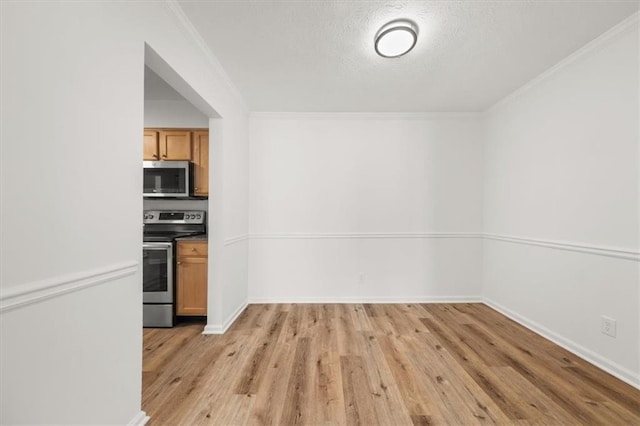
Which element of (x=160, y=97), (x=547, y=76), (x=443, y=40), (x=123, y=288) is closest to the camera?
(x=123, y=288)

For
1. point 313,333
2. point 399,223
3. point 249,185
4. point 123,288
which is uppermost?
point 249,185

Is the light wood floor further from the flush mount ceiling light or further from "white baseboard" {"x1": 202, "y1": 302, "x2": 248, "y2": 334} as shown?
the flush mount ceiling light

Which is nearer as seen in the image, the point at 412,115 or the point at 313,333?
the point at 313,333

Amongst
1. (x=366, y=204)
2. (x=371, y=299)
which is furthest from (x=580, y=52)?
(x=371, y=299)

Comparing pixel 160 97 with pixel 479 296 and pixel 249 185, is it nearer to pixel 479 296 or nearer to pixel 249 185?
pixel 249 185

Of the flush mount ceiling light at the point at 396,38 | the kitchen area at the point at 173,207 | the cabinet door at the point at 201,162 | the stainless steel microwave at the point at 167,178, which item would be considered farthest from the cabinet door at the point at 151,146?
the flush mount ceiling light at the point at 396,38

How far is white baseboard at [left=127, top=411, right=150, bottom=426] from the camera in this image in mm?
1535

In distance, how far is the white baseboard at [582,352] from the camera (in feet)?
6.60

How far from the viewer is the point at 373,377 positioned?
2.06m

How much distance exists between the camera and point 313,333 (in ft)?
9.25

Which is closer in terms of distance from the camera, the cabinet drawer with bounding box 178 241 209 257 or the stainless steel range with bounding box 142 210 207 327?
the stainless steel range with bounding box 142 210 207 327

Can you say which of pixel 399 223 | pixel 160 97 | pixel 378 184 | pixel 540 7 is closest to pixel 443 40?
pixel 540 7

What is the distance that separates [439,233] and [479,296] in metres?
0.98

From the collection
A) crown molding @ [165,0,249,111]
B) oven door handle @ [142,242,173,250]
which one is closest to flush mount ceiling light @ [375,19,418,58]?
crown molding @ [165,0,249,111]
